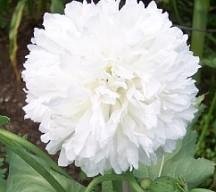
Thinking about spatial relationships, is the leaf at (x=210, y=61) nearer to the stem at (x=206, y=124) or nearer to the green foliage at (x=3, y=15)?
the stem at (x=206, y=124)

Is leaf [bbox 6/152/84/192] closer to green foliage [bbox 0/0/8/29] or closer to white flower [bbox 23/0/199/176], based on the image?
white flower [bbox 23/0/199/176]

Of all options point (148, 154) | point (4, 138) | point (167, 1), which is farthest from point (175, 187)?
point (167, 1)

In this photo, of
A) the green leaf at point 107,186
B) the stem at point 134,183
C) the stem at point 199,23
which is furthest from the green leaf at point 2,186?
the stem at point 199,23

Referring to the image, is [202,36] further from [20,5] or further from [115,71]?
[115,71]

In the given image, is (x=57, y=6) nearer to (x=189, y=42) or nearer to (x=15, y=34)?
(x=15, y=34)

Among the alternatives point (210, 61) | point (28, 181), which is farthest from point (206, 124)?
point (28, 181)

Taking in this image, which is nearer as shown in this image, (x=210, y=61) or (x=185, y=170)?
(x=185, y=170)
